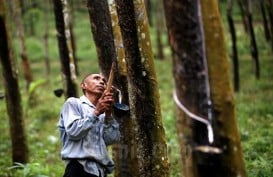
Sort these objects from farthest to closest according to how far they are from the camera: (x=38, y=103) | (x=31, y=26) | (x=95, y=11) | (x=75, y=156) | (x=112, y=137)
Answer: (x=31, y=26), (x=38, y=103), (x=95, y=11), (x=112, y=137), (x=75, y=156)

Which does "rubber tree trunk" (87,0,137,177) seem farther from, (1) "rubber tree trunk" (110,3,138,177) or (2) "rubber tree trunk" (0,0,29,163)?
(2) "rubber tree trunk" (0,0,29,163)

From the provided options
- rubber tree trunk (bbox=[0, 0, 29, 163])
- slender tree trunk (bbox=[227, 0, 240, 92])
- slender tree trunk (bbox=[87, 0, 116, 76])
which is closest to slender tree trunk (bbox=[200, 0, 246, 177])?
slender tree trunk (bbox=[87, 0, 116, 76])

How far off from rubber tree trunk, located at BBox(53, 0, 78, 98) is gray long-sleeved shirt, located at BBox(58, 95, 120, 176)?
443 centimetres

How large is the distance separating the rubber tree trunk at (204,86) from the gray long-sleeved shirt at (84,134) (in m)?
1.56

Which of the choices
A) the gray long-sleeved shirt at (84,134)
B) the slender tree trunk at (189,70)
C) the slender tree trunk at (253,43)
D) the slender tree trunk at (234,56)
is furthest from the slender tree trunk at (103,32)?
the slender tree trunk at (253,43)

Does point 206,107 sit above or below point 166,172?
above

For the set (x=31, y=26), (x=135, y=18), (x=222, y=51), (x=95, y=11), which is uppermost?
(x=31, y=26)

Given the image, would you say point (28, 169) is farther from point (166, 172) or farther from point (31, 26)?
point (31, 26)

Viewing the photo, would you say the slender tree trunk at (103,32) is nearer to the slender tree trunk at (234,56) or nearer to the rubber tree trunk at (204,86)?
the rubber tree trunk at (204,86)

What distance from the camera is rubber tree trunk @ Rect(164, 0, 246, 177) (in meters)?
3.25

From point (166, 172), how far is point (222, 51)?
2.25 m

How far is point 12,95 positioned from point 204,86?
627 centimetres

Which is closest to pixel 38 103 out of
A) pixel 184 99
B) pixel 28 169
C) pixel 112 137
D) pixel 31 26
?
pixel 28 169

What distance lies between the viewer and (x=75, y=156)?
190 inches
